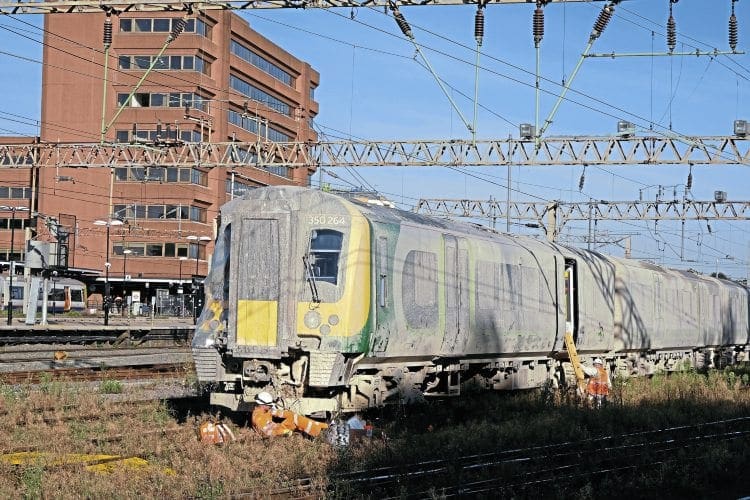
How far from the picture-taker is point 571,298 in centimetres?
2353

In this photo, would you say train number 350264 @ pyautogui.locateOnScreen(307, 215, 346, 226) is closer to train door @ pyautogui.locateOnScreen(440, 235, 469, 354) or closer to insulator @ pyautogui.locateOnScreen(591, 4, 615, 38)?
train door @ pyautogui.locateOnScreen(440, 235, 469, 354)

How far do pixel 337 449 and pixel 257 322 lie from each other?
3.03 m

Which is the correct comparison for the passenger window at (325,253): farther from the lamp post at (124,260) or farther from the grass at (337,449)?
the lamp post at (124,260)

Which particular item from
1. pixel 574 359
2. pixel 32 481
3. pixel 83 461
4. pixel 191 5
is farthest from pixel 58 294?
pixel 32 481

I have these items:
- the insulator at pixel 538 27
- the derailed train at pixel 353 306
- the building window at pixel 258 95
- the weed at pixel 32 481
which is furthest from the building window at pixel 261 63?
the weed at pixel 32 481

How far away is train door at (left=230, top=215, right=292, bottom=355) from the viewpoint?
15.5 meters

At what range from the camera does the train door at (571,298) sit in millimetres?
23219

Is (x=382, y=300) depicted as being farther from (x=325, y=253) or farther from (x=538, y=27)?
(x=538, y=27)

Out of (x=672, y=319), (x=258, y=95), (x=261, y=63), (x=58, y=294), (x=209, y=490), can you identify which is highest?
(x=261, y=63)

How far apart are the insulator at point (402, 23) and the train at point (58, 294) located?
2193 inches

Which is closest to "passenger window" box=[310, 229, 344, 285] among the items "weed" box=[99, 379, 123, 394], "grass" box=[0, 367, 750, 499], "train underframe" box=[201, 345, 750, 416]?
"train underframe" box=[201, 345, 750, 416]

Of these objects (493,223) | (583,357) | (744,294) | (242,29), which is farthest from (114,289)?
(583,357)

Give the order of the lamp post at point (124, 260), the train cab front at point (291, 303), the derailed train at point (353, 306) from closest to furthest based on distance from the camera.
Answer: the train cab front at point (291, 303), the derailed train at point (353, 306), the lamp post at point (124, 260)

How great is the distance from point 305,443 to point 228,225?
4.12 metres
